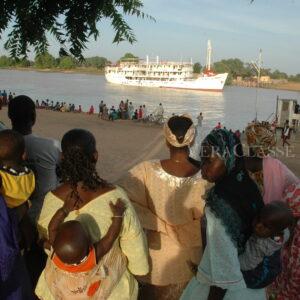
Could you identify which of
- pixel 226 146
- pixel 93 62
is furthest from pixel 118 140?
pixel 226 146

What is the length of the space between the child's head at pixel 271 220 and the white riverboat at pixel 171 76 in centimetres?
7783

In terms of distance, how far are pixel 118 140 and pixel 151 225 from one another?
1473 centimetres

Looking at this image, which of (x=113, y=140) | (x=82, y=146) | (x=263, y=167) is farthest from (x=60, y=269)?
(x=113, y=140)

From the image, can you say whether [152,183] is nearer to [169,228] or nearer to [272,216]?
[169,228]

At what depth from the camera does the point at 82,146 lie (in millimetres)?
1924

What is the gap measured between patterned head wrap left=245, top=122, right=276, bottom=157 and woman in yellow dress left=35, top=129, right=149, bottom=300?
3.06ft

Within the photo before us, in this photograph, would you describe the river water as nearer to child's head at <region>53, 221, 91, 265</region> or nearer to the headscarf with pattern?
the headscarf with pattern

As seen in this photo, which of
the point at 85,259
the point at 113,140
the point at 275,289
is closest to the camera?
the point at 85,259

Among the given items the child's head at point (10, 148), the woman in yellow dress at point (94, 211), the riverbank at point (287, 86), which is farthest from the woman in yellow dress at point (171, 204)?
the riverbank at point (287, 86)

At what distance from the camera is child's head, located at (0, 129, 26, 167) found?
2141 millimetres

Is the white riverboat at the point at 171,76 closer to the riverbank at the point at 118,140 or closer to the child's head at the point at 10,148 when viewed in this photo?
the riverbank at the point at 118,140

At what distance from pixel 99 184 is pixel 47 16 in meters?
1.18

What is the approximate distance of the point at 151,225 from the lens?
225 cm

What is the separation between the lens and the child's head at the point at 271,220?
1.84m
